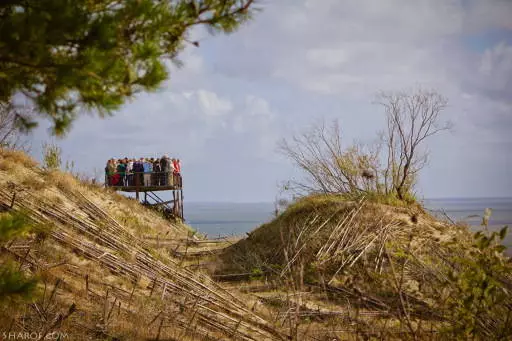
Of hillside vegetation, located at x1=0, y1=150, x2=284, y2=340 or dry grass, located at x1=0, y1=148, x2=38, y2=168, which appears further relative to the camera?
dry grass, located at x1=0, y1=148, x2=38, y2=168

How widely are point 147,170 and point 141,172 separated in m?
0.38

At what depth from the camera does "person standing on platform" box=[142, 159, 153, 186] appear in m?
23.9

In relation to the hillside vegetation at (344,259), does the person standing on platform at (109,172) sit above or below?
above

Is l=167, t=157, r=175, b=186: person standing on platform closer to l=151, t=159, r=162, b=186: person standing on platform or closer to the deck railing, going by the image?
the deck railing

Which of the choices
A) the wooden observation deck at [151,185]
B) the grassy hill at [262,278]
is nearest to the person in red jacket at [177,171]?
the wooden observation deck at [151,185]

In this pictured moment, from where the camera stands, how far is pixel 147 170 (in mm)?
24078

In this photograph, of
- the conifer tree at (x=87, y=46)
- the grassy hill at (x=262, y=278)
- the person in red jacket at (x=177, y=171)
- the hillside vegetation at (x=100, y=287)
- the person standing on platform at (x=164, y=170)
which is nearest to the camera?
the conifer tree at (x=87, y=46)

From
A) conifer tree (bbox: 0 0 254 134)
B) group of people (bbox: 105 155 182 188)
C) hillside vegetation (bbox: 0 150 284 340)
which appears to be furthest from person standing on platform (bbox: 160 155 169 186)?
conifer tree (bbox: 0 0 254 134)

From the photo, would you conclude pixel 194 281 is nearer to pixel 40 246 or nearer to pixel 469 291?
pixel 40 246

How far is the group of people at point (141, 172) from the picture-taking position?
938 inches

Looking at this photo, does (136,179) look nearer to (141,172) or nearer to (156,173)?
(141,172)

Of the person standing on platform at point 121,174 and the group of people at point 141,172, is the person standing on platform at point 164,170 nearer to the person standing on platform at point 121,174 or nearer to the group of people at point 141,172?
the group of people at point 141,172

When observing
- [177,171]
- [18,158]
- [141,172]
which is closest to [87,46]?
[18,158]

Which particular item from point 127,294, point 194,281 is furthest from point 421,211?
point 127,294
